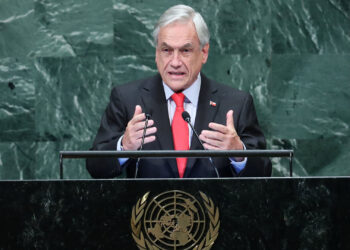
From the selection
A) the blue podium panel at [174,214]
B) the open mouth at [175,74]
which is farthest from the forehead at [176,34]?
the blue podium panel at [174,214]

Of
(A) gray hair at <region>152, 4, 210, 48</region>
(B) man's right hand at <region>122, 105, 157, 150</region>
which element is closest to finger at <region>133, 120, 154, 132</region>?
(B) man's right hand at <region>122, 105, 157, 150</region>

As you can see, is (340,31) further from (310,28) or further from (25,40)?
(25,40)

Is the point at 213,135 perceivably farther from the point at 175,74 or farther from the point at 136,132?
the point at 175,74

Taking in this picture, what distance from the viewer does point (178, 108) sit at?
2.92m

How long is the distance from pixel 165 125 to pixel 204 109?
20 cm

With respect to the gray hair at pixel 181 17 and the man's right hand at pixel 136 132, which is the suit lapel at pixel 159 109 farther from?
the man's right hand at pixel 136 132

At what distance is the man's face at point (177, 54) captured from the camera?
2912 millimetres

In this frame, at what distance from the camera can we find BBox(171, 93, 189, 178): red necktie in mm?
2814

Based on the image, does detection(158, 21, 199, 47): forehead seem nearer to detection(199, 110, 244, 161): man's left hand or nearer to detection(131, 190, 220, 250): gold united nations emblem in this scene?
detection(199, 110, 244, 161): man's left hand

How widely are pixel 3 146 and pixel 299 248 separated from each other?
117 inches

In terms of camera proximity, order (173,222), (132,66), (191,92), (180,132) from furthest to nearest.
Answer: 1. (132,66)
2. (191,92)
3. (180,132)
4. (173,222)

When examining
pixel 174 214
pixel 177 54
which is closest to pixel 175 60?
pixel 177 54

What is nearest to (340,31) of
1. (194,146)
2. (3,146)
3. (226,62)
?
(226,62)

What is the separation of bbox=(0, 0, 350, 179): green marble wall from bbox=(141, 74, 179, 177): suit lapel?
4.45 feet
